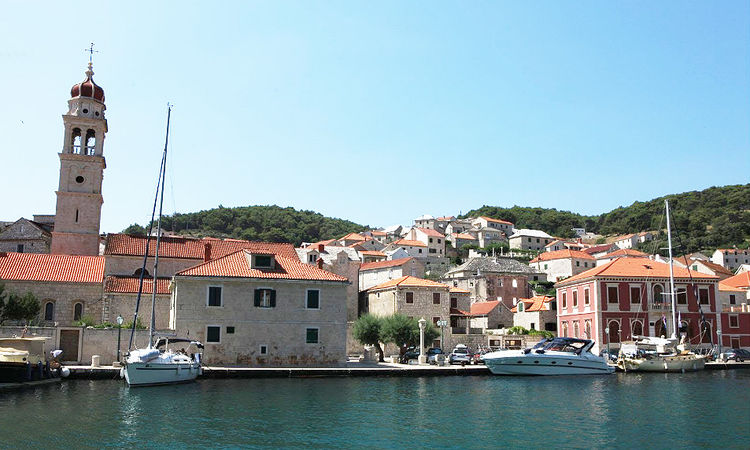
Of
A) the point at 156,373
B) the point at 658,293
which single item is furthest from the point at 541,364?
the point at 156,373

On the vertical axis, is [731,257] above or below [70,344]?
above

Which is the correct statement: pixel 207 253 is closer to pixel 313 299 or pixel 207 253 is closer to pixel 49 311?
pixel 49 311

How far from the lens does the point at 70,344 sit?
3684cm

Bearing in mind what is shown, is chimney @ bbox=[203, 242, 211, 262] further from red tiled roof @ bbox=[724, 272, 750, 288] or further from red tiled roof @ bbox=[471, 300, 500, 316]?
red tiled roof @ bbox=[724, 272, 750, 288]

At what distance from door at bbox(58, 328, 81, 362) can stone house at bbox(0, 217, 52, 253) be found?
25.6m

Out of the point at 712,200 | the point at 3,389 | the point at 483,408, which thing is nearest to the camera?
the point at 483,408

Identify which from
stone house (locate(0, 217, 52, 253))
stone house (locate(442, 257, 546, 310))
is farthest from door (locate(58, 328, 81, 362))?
stone house (locate(442, 257, 546, 310))

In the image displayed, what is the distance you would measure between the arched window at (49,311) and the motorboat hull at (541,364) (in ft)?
93.4

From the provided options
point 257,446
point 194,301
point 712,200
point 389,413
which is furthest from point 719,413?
point 712,200

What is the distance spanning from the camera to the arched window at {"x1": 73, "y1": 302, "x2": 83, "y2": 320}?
43.5 m

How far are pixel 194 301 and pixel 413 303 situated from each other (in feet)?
72.9

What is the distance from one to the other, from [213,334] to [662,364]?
2982 cm

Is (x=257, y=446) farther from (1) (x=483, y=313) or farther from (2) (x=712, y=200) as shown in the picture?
(2) (x=712, y=200)

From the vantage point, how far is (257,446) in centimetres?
1845
